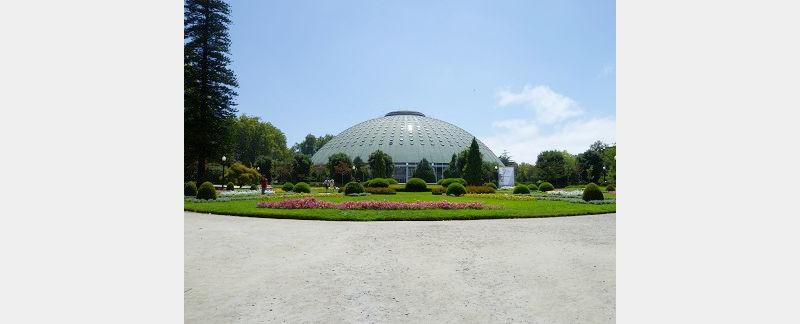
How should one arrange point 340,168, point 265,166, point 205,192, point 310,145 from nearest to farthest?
point 205,192 → point 340,168 → point 265,166 → point 310,145

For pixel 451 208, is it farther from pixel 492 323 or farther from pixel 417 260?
pixel 492 323

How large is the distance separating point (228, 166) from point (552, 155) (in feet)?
111

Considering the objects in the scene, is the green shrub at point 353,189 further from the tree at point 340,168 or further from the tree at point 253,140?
the tree at point 253,140

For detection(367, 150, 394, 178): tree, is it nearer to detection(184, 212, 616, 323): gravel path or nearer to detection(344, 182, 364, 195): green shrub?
detection(344, 182, 364, 195): green shrub

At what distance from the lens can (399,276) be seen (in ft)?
16.3

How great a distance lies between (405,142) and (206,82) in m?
49.9

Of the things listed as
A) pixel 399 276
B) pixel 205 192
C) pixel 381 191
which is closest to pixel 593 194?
pixel 381 191

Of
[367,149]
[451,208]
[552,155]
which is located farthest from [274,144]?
[451,208]

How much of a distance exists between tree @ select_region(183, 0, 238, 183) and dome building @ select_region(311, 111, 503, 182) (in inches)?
1722

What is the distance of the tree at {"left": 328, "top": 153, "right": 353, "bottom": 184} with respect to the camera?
44975mm

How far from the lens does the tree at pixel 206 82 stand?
19750 millimetres

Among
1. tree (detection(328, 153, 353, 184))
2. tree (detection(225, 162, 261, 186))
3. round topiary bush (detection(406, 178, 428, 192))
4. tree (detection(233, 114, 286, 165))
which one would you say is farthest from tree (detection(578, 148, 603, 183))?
tree (detection(233, 114, 286, 165))

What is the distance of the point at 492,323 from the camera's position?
3.59 m

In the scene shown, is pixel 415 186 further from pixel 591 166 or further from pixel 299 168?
pixel 591 166
